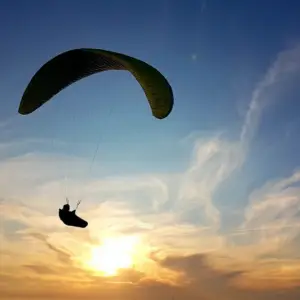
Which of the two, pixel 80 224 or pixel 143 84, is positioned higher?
pixel 143 84

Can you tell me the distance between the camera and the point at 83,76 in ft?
95.1

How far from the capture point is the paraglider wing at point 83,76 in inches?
1050

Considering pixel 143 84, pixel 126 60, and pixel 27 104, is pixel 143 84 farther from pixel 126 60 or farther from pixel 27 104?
pixel 27 104

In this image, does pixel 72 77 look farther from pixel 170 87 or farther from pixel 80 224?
pixel 80 224

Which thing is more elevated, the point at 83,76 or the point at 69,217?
the point at 83,76

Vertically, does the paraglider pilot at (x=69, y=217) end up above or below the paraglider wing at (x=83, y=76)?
below

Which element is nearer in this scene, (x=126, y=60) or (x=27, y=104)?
(x=126, y=60)

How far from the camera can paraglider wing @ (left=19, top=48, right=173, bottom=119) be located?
2667cm

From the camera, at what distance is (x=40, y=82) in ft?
93.2

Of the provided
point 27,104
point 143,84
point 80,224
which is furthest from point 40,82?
point 80,224

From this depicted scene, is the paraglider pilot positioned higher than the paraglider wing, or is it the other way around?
the paraglider wing

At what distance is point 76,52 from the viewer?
27000mm

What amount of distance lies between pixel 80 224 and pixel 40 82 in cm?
638

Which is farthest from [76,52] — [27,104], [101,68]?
[27,104]
